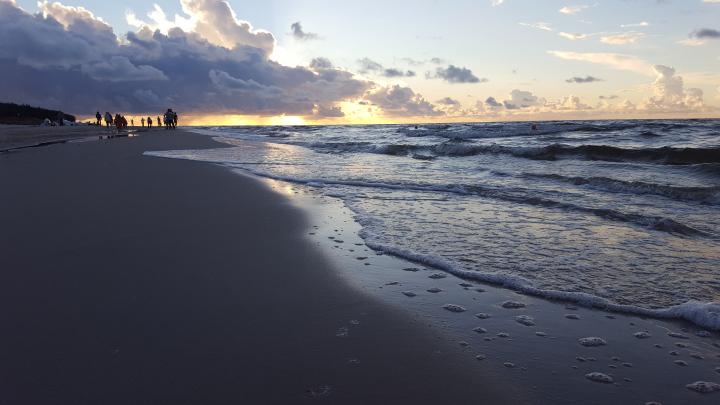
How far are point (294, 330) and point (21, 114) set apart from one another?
262 feet

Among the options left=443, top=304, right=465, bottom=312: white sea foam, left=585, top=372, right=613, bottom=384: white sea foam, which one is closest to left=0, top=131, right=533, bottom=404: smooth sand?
left=443, top=304, right=465, bottom=312: white sea foam

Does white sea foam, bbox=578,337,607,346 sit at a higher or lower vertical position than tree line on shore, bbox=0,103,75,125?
lower

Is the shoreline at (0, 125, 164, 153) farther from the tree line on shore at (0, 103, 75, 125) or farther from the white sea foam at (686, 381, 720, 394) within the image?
the tree line on shore at (0, 103, 75, 125)

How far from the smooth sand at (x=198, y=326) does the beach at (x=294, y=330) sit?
0.01m

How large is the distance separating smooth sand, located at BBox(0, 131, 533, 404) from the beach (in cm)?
1

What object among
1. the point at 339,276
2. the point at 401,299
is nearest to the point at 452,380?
the point at 401,299

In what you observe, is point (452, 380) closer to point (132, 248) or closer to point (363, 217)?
point (132, 248)

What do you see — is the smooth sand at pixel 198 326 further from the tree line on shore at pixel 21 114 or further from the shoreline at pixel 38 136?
the tree line on shore at pixel 21 114

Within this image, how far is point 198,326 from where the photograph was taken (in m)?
2.60

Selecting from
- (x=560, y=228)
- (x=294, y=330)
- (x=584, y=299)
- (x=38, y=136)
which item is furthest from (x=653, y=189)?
(x=38, y=136)

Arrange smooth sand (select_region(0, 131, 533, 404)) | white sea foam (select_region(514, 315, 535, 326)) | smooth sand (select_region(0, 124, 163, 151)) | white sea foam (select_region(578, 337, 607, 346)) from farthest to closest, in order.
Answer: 1. smooth sand (select_region(0, 124, 163, 151))
2. white sea foam (select_region(514, 315, 535, 326))
3. white sea foam (select_region(578, 337, 607, 346))
4. smooth sand (select_region(0, 131, 533, 404))

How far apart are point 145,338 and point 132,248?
1.96m

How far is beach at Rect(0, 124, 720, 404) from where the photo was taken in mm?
2055

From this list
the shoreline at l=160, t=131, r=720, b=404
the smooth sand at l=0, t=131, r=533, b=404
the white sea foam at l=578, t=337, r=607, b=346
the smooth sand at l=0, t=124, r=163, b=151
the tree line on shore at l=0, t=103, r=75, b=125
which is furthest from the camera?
the tree line on shore at l=0, t=103, r=75, b=125
